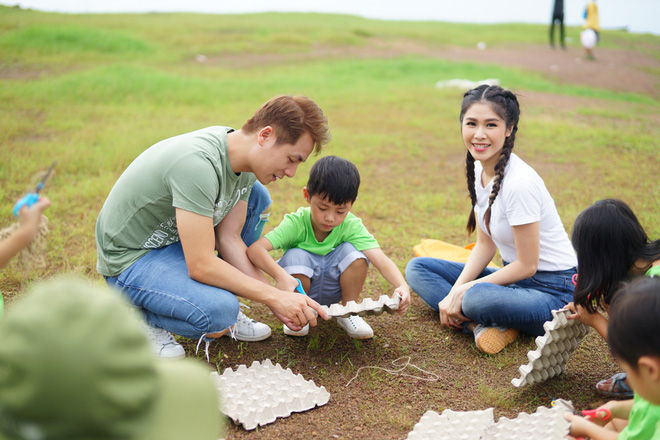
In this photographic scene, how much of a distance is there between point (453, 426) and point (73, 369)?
153 cm

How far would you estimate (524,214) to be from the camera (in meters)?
2.65

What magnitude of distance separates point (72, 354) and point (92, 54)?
14.0 meters

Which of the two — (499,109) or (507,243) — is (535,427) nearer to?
(507,243)

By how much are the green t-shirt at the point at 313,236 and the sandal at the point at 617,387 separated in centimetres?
124

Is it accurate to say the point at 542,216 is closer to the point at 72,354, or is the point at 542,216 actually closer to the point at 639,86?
the point at 72,354

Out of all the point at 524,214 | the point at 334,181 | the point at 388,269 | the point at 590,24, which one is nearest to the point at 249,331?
the point at 388,269

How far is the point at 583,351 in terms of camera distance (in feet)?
9.22

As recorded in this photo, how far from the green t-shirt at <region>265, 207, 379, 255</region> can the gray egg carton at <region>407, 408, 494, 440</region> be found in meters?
1.09

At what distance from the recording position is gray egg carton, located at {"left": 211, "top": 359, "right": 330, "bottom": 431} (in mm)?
2148

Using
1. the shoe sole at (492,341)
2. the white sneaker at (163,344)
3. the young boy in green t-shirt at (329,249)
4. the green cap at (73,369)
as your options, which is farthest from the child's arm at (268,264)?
the green cap at (73,369)

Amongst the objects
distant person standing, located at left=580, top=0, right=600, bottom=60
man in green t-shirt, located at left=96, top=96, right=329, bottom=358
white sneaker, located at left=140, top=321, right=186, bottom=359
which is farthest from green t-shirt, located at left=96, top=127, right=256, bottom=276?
distant person standing, located at left=580, top=0, right=600, bottom=60

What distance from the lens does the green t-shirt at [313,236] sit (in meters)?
2.96

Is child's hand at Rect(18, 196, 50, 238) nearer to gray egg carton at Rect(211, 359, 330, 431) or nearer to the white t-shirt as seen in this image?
gray egg carton at Rect(211, 359, 330, 431)

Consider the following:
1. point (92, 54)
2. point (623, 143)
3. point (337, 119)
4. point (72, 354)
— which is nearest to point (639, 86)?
point (623, 143)
